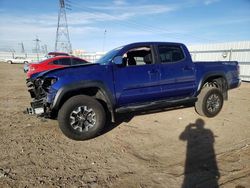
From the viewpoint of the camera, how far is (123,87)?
15.0 feet

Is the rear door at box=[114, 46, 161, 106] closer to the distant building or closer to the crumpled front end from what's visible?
the crumpled front end

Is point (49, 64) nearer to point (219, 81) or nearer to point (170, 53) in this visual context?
point (170, 53)

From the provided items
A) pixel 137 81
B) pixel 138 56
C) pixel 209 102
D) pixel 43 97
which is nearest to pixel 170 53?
pixel 138 56

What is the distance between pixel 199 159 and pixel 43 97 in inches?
126

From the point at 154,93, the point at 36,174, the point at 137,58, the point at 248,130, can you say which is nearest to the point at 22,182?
the point at 36,174

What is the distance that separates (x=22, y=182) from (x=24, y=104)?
16.7 ft

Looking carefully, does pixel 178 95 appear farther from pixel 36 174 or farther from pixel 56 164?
pixel 36 174

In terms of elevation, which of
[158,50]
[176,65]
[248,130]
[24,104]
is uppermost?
[158,50]

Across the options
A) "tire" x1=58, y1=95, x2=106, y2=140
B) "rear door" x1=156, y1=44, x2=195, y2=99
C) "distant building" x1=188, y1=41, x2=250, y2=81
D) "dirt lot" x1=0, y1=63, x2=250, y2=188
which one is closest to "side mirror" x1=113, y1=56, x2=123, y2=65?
"tire" x1=58, y1=95, x2=106, y2=140

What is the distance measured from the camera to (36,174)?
3.12 m

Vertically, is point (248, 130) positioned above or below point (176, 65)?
below

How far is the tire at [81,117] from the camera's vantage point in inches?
163

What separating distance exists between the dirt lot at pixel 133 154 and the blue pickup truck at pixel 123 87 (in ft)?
1.69

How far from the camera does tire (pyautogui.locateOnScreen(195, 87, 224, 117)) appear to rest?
18.7ft
